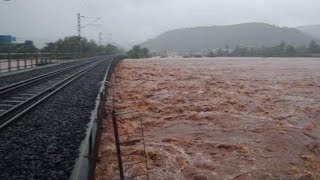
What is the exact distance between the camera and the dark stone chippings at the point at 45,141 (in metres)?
6.82

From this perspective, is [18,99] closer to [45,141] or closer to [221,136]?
[45,141]

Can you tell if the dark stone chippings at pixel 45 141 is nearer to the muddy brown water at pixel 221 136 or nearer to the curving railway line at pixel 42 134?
the curving railway line at pixel 42 134

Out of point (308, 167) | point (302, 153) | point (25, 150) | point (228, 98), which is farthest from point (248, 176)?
point (228, 98)

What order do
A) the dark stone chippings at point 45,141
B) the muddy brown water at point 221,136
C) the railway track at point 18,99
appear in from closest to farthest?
the dark stone chippings at point 45,141, the muddy brown water at point 221,136, the railway track at point 18,99

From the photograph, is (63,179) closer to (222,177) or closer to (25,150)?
(25,150)

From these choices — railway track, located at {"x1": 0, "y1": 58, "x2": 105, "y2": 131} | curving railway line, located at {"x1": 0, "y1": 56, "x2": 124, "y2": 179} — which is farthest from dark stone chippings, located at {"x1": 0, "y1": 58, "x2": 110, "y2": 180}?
railway track, located at {"x1": 0, "y1": 58, "x2": 105, "y2": 131}

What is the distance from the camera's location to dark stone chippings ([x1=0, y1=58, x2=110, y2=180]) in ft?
22.4

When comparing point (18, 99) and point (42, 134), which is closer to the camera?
point (42, 134)

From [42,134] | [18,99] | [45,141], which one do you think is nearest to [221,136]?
[42,134]

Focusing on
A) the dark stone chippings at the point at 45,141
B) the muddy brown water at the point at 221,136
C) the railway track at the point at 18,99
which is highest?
the railway track at the point at 18,99

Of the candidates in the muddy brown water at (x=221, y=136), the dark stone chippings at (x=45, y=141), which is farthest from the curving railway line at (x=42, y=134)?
the muddy brown water at (x=221, y=136)

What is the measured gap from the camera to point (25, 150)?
7949 millimetres

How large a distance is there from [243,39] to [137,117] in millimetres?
188688

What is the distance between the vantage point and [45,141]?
871cm
